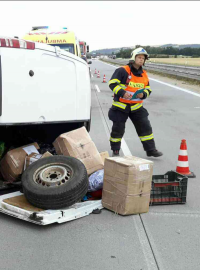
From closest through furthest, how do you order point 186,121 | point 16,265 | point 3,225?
point 16,265 → point 3,225 → point 186,121

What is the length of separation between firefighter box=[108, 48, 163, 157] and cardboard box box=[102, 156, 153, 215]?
2.23 m

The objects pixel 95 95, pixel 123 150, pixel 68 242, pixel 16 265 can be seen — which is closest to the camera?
pixel 16 265

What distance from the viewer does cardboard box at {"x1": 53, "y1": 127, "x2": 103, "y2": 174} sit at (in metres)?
5.07

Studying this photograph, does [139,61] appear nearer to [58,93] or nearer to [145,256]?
[58,93]

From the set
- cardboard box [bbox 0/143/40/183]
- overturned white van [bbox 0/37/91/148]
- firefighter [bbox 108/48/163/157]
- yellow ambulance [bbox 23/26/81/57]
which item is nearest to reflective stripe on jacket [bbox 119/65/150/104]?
firefighter [bbox 108/48/163/157]

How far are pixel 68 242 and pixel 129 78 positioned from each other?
344 cm

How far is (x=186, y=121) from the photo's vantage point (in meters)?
11.0

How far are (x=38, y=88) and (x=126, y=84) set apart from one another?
7.14ft

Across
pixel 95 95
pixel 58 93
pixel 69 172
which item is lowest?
pixel 95 95

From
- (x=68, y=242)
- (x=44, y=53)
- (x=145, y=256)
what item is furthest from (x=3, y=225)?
(x=44, y=53)

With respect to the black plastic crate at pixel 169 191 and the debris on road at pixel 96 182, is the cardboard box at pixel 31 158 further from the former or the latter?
the black plastic crate at pixel 169 191

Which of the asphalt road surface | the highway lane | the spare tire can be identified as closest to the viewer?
the asphalt road surface

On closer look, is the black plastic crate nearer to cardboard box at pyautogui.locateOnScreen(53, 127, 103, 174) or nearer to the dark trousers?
cardboard box at pyautogui.locateOnScreen(53, 127, 103, 174)

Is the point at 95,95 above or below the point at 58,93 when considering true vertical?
below
